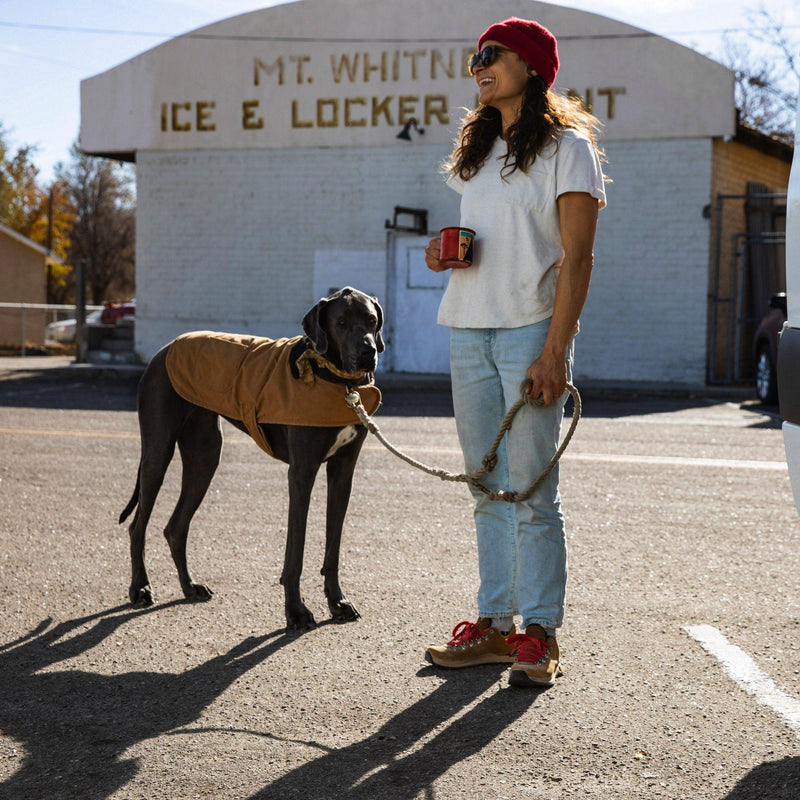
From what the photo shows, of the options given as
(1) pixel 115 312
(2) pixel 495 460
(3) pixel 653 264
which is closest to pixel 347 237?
(3) pixel 653 264

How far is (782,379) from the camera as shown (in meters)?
3.06

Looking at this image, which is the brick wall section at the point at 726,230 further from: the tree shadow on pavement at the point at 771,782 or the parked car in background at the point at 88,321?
the parked car in background at the point at 88,321

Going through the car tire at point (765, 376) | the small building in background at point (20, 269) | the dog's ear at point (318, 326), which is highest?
the small building in background at point (20, 269)

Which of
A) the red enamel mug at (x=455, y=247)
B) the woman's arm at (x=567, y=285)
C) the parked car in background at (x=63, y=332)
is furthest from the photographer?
the parked car in background at (x=63, y=332)

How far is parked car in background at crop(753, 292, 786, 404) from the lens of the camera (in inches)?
551

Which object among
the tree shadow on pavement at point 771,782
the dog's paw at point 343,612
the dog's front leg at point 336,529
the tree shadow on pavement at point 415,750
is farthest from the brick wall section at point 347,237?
the tree shadow on pavement at point 771,782

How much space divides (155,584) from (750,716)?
2.89m

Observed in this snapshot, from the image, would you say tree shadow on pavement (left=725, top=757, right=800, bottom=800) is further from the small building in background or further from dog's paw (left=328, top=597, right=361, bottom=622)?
the small building in background

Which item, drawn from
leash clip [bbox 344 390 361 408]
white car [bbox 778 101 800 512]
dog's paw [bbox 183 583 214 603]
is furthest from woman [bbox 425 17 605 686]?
dog's paw [bbox 183 583 214 603]

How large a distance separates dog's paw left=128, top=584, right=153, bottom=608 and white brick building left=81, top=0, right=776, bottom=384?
15.6m

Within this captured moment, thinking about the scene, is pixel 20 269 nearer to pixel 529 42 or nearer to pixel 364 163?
pixel 364 163

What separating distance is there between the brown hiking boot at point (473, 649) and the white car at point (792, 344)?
147 centimetres

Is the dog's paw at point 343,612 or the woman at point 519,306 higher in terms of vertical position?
the woman at point 519,306

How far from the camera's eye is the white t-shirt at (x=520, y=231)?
12.3ft
